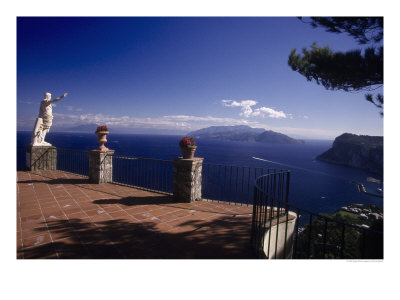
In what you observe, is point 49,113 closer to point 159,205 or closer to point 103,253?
point 159,205

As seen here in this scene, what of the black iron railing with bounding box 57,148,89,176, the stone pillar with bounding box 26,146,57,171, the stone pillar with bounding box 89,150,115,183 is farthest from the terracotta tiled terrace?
the black iron railing with bounding box 57,148,89,176

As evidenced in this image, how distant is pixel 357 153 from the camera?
66.4m

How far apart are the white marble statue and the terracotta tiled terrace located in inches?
118

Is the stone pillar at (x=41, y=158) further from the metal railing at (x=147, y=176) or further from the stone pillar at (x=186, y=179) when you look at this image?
the stone pillar at (x=186, y=179)

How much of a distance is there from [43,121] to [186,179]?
623 cm

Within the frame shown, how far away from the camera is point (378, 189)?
4616 cm

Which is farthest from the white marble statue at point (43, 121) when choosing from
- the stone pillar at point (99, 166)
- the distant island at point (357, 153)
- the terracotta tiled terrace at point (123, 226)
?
the distant island at point (357, 153)

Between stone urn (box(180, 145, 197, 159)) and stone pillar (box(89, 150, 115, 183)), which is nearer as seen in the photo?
stone urn (box(180, 145, 197, 159))

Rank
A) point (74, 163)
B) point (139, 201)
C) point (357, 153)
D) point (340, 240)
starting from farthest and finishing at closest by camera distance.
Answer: point (357, 153), point (340, 240), point (74, 163), point (139, 201)

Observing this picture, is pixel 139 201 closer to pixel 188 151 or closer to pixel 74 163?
pixel 188 151

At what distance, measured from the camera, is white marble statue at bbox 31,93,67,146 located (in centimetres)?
739

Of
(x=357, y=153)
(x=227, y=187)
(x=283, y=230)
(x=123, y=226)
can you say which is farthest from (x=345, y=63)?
(x=357, y=153)

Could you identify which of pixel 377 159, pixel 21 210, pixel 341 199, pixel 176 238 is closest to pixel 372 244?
pixel 176 238

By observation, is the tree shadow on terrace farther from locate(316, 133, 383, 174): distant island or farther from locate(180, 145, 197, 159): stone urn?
locate(316, 133, 383, 174): distant island
